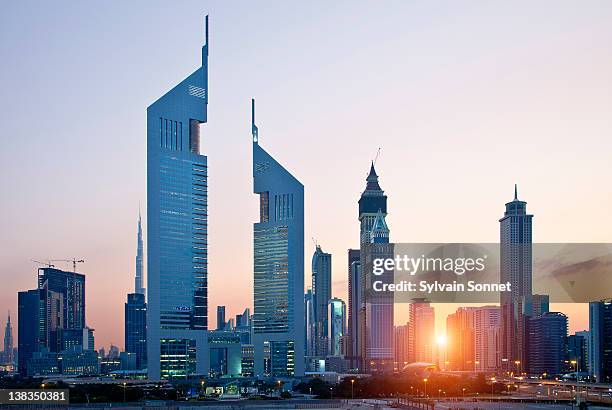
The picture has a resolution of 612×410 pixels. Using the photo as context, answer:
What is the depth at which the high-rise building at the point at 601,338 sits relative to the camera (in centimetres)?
18438

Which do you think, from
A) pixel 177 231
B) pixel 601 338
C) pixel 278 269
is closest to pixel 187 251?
pixel 177 231

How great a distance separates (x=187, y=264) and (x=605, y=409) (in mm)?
108501

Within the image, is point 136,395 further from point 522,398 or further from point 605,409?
point 605,409

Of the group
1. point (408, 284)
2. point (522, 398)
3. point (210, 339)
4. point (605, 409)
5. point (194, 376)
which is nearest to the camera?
point (408, 284)

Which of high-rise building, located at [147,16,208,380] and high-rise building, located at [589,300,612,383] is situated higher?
high-rise building, located at [147,16,208,380]

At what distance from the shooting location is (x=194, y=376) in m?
160

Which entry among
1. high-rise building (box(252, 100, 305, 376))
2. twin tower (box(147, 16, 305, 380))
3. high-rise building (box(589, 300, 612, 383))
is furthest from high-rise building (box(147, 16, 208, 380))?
high-rise building (box(589, 300, 612, 383))

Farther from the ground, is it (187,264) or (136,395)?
(187,264)

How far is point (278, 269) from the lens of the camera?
18450cm

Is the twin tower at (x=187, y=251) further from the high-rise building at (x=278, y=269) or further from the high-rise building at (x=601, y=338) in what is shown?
the high-rise building at (x=601, y=338)

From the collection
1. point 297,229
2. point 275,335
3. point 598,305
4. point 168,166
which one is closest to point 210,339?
point 275,335

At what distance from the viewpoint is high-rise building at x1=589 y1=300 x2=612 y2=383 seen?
605ft

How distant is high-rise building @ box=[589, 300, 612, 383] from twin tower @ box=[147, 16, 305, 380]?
6459 centimetres

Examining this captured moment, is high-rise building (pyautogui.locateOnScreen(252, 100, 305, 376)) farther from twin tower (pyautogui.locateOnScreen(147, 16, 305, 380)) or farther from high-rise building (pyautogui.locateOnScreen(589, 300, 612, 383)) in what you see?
high-rise building (pyautogui.locateOnScreen(589, 300, 612, 383))
